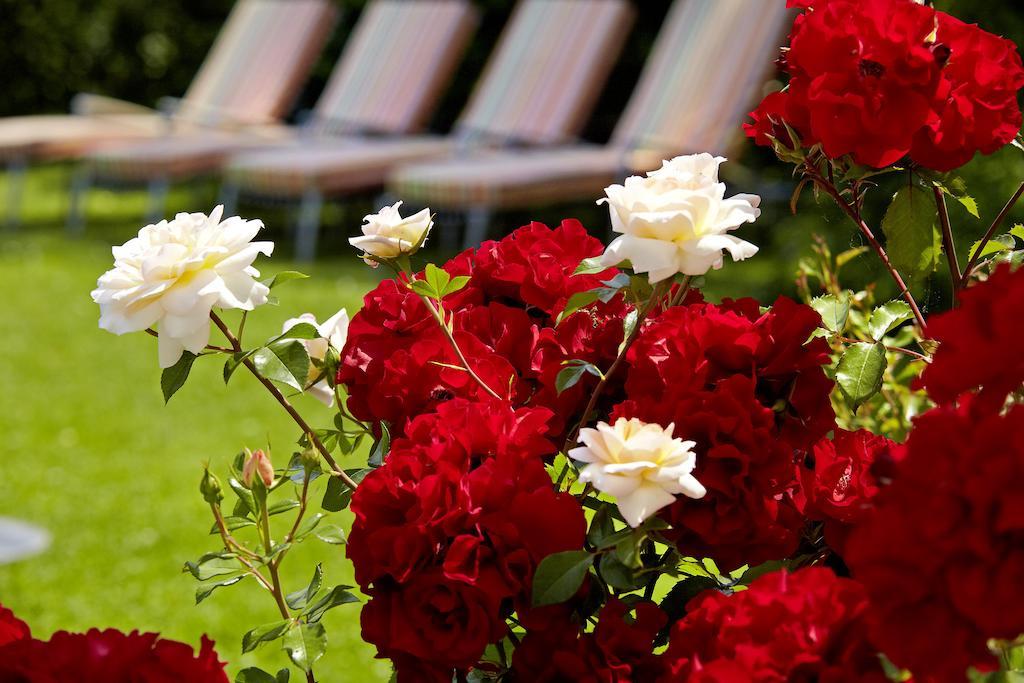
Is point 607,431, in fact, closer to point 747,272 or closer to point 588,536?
point 588,536

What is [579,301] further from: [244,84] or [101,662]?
[244,84]

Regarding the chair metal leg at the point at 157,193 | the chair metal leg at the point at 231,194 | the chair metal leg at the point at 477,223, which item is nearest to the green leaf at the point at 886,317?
the chair metal leg at the point at 477,223

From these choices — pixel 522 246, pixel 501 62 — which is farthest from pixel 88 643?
pixel 501 62

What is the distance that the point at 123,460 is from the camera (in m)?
4.34

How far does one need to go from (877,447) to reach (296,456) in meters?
0.42

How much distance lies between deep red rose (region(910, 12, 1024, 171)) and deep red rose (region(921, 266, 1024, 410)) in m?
0.27

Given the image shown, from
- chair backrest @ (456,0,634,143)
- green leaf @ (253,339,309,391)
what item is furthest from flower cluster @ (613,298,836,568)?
chair backrest @ (456,0,634,143)

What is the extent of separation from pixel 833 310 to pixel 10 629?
60 centimetres

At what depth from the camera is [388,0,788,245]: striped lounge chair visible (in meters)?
6.04

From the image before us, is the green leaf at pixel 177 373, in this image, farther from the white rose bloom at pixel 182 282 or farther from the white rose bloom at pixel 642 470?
the white rose bloom at pixel 642 470

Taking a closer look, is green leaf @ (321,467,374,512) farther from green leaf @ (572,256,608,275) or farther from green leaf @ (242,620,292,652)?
green leaf @ (572,256,608,275)

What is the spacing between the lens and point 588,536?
2.97 feet

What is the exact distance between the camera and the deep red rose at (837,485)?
35.3 inches

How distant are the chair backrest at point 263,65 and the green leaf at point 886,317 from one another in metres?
7.60
